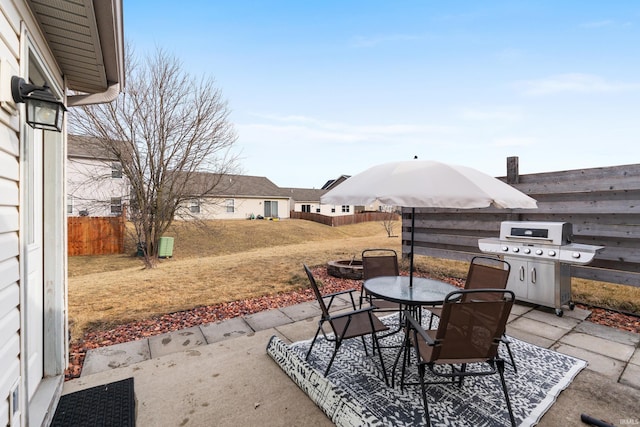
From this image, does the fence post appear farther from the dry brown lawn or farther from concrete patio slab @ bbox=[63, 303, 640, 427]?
concrete patio slab @ bbox=[63, 303, 640, 427]

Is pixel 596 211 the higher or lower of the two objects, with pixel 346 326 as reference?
higher

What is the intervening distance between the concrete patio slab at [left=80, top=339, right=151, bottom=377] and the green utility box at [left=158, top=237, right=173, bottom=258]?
8.63 m

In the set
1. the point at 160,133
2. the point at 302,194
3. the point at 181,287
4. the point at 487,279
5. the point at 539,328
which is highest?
the point at 160,133

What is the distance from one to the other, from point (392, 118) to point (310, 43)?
4.26 m

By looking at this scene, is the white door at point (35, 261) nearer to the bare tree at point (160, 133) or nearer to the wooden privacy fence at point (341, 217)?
the bare tree at point (160, 133)

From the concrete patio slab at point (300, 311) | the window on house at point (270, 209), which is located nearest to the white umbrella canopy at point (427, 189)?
the concrete patio slab at point (300, 311)

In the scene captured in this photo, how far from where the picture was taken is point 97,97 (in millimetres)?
3453

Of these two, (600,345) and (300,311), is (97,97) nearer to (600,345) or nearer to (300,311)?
(300,311)

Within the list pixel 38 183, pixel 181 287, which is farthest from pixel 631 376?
pixel 181 287

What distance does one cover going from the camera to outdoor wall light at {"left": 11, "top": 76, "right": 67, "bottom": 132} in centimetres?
175

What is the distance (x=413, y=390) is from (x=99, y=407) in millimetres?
2716

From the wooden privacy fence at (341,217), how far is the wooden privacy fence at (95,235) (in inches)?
658

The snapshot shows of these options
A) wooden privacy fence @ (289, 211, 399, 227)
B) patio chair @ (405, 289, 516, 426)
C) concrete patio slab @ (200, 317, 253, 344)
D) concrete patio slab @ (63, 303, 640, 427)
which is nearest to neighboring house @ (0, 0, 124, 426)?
concrete patio slab @ (63, 303, 640, 427)

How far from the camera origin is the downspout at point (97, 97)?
338 cm
